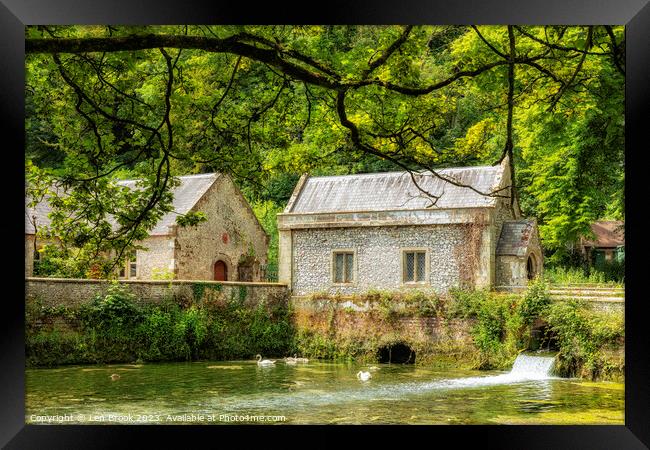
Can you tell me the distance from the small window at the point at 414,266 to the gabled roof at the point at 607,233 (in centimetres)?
377

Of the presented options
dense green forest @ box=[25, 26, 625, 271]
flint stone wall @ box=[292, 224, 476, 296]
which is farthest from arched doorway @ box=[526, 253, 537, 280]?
dense green forest @ box=[25, 26, 625, 271]

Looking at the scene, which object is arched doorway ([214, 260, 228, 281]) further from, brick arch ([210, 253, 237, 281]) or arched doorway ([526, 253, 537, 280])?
arched doorway ([526, 253, 537, 280])

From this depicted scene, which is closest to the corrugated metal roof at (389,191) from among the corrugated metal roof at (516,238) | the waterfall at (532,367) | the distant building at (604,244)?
the corrugated metal roof at (516,238)

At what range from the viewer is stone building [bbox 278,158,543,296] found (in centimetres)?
1650

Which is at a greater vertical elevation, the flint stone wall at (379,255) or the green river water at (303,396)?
the flint stone wall at (379,255)

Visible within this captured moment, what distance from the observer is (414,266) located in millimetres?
17016

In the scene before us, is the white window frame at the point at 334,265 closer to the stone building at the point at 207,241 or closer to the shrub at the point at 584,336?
the stone building at the point at 207,241

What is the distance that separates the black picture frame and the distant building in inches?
279
